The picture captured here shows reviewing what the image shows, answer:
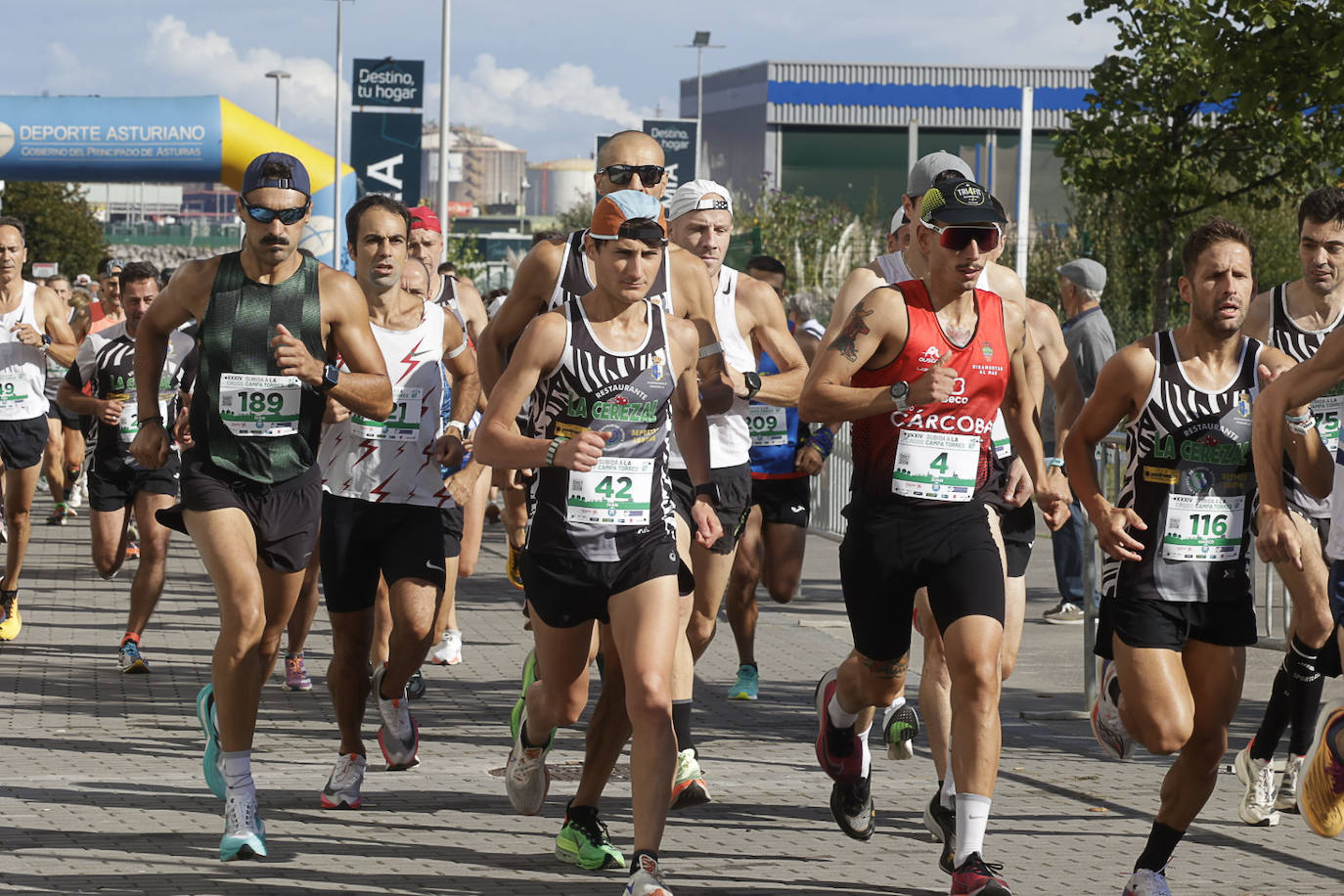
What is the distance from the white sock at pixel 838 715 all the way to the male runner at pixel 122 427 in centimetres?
486

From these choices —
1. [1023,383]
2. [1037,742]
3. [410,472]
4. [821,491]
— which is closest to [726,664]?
[1037,742]

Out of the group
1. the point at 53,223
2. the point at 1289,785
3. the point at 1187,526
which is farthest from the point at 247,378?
the point at 53,223

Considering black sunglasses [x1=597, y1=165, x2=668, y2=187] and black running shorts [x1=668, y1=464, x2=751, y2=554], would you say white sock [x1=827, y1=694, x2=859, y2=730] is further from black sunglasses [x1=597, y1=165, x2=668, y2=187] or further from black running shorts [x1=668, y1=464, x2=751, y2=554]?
black sunglasses [x1=597, y1=165, x2=668, y2=187]

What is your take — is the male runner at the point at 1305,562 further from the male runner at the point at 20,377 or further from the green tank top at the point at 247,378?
the male runner at the point at 20,377

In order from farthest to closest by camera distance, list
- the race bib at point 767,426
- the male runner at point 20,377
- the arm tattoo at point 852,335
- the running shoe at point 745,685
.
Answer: the male runner at point 20,377 → the race bib at point 767,426 → the running shoe at point 745,685 → the arm tattoo at point 852,335

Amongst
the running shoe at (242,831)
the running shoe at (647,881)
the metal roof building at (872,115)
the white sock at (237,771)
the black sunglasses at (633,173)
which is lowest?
the running shoe at (242,831)

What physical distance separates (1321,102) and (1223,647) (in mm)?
4326

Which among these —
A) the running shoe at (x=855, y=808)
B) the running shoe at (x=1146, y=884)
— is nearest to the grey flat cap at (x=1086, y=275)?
the running shoe at (x=855, y=808)

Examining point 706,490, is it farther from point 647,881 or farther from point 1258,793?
point 1258,793

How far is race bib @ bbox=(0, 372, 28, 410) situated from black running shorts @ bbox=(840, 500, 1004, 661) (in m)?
7.14

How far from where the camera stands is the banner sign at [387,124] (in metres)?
30.2

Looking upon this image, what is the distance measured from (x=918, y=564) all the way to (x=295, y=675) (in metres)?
4.62

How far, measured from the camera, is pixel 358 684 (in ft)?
22.7

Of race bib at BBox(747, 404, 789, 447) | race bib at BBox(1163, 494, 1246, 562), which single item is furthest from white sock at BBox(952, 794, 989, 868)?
race bib at BBox(747, 404, 789, 447)
